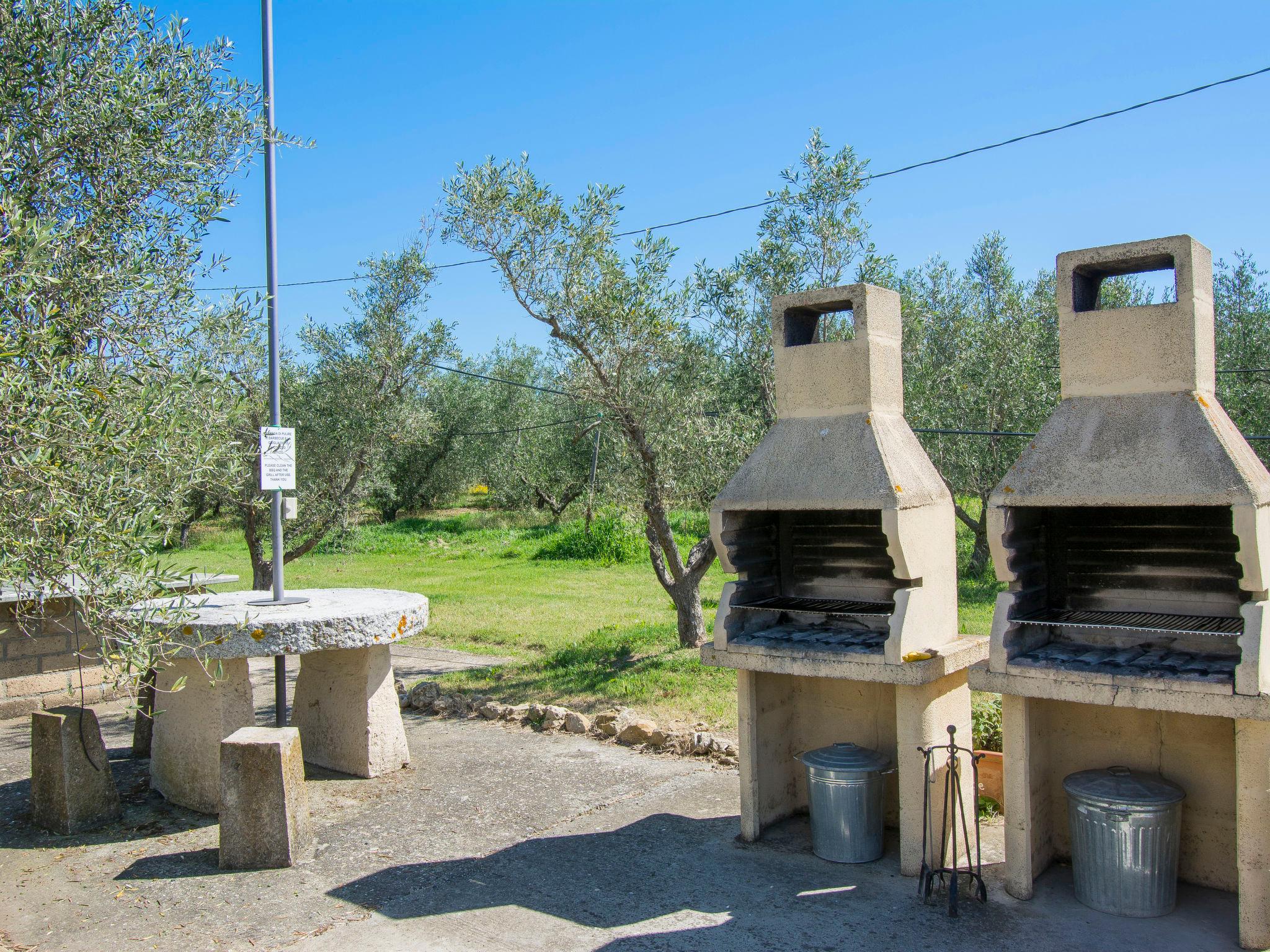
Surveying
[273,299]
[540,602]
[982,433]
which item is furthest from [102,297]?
[540,602]

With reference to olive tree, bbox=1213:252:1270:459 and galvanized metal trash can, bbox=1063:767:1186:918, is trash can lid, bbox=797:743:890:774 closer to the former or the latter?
galvanized metal trash can, bbox=1063:767:1186:918

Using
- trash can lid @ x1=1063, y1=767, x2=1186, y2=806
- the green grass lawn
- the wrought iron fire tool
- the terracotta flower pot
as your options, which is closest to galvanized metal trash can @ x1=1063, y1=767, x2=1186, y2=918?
trash can lid @ x1=1063, y1=767, x2=1186, y2=806

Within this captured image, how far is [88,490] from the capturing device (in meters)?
4.53

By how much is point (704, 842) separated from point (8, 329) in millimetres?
4691

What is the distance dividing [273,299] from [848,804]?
5.36 meters

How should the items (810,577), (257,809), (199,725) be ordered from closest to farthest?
(257,809), (810,577), (199,725)

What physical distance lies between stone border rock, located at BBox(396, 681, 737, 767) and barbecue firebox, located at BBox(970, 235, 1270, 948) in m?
2.97

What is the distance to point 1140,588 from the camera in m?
5.50

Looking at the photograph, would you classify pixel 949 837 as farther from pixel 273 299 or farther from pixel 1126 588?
pixel 273 299

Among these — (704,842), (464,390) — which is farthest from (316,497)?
(464,390)

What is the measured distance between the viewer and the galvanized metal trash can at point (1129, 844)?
4891 mm

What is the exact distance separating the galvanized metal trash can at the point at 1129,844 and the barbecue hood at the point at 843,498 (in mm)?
1149

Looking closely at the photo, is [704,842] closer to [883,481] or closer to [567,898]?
[567,898]

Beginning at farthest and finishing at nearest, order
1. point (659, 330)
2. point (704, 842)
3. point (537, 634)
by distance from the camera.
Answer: point (537, 634), point (659, 330), point (704, 842)
